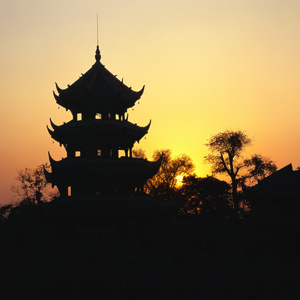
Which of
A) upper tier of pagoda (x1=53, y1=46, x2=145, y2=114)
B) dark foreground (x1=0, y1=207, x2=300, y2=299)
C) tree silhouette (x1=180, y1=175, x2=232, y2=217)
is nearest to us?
dark foreground (x1=0, y1=207, x2=300, y2=299)

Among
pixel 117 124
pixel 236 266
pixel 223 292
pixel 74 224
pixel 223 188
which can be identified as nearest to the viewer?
pixel 223 292

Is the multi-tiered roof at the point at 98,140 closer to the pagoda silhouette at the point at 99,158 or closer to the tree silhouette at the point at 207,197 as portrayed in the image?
the pagoda silhouette at the point at 99,158

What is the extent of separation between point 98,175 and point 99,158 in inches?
66.9

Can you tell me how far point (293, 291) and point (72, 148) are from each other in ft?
75.3

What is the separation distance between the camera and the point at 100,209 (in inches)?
1198

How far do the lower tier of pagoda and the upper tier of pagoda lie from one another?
5.25 m

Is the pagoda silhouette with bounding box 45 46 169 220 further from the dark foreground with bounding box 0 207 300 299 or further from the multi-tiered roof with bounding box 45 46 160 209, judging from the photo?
the dark foreground with bounding box 0 207 300 299

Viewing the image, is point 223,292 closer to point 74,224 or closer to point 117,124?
point 74,224

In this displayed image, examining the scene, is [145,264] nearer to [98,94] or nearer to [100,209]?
[100,209]

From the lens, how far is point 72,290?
17.6m

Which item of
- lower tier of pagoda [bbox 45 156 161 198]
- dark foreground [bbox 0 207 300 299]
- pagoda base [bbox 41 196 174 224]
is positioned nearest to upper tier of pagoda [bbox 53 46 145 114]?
lower tier of pagoda [bbox 45 156 161 198]

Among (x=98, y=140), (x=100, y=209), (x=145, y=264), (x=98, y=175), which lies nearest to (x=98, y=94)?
(x=98, y=140)

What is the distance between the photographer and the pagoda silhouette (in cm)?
3083

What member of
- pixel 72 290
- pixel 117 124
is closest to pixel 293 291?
pixel 72 290
